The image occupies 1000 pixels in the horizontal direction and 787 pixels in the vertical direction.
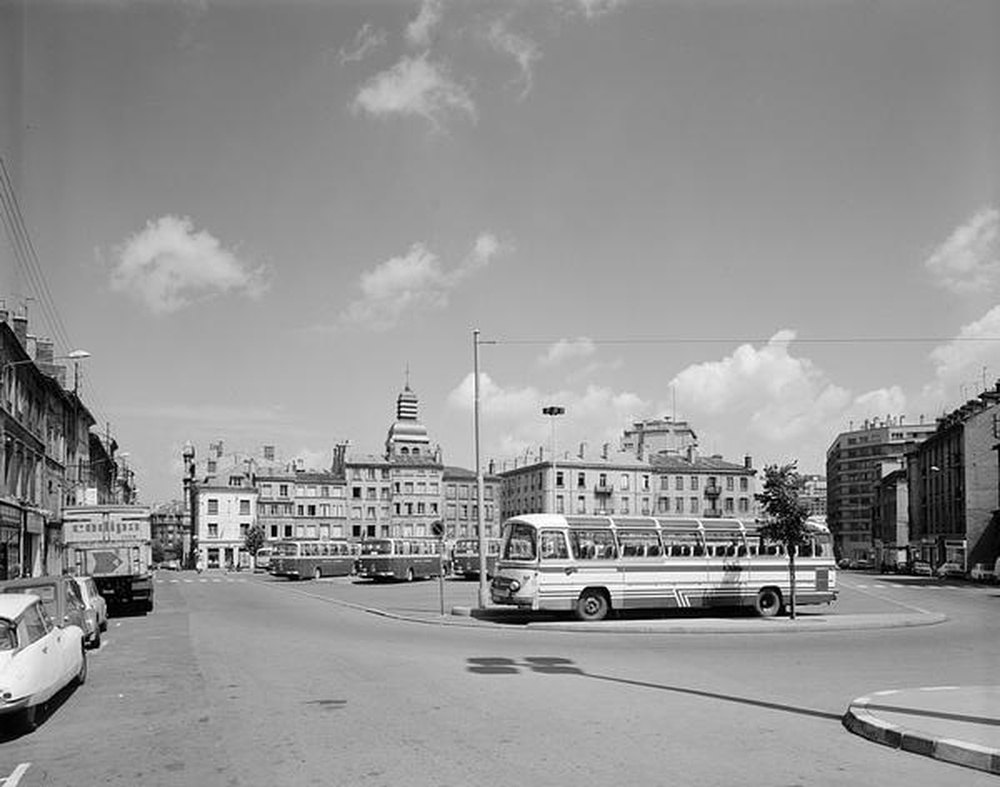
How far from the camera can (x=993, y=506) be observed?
77.3m

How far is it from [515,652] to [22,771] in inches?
446

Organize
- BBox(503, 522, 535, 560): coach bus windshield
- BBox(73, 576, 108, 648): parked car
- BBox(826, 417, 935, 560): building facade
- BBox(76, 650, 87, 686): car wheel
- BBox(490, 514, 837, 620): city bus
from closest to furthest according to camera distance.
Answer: BBox(76, 650, 87, 686): car wheel < BBox(73, 576, 108, 648): parked car < BBox(490, 514, 837, 620): city bus < BBox(503, 522, 535, 560): coach bus windshield < BBox(826, 417, 935, 560): building facade

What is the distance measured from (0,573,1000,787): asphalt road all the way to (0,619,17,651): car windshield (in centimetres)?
96

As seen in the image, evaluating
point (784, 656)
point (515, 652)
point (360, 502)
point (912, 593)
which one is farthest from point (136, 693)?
point (360, 502)

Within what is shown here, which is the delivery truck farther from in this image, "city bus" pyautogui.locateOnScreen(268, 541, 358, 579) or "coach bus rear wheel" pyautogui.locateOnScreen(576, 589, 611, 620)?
"city bus" pyautogui.locateOnScreen(268, 541, 358, 579)

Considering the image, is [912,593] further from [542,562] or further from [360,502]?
[360,502]

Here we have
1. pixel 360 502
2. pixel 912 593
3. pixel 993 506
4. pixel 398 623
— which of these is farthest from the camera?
pixel 360 502

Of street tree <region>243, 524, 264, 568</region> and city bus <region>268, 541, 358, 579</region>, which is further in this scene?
street tree <region>243, 524, 264, 568</region>

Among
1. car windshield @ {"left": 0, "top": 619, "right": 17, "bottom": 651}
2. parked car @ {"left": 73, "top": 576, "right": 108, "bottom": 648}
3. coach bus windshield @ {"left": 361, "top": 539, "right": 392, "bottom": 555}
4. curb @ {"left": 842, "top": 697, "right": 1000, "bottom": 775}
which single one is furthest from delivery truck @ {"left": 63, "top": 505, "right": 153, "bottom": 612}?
curb @ {"left": 842, "top": 697, "right": 1000, "bottom": 775}

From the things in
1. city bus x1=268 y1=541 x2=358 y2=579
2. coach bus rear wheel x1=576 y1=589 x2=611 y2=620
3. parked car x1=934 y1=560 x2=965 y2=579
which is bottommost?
parked car x1=934 y1=560 x2=965 y2=579

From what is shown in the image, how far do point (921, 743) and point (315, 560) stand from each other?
180 ft

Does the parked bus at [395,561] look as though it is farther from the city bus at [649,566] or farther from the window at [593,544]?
the window at [593,544]

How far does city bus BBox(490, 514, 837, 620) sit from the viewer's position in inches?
1077

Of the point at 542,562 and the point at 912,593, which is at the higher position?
the point at 542,562
